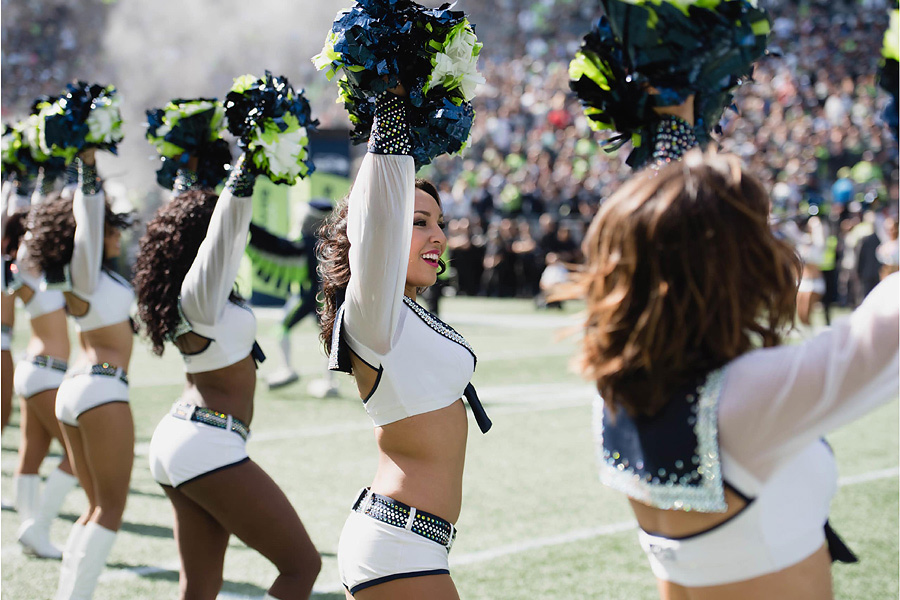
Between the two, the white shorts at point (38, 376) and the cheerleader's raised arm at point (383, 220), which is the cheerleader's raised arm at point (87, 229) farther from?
the cheerleader's raised arm at point (383, 220)

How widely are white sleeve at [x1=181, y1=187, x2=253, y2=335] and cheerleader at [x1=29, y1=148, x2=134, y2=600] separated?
91 cm

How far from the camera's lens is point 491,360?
1052 centimetres

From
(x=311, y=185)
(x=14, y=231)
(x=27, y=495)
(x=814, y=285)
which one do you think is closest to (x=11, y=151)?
(x=14, y=231)

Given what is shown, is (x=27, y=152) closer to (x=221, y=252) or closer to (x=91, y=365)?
(x=91, y=365)

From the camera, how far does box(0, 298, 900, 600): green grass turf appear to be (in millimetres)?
3951

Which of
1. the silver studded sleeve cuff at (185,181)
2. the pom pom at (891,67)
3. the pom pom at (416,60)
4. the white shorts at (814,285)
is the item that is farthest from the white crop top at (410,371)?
the white shorts at (814,285)

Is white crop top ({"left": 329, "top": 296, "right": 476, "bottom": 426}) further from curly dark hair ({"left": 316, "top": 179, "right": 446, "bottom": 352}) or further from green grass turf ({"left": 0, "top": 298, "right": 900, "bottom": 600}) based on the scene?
green grass turf ({"left": 0, "top": 298, "right": 900, "bottom": 600})

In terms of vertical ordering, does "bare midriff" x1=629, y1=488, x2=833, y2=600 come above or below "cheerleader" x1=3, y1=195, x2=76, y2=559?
above

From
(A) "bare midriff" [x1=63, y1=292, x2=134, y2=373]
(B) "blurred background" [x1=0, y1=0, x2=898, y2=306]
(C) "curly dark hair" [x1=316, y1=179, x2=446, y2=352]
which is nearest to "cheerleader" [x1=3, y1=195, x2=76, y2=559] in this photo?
(A) "bare midriff" [x1=63, y1=292, x2=134, y2=373]

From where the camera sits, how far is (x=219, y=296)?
2.92 metres

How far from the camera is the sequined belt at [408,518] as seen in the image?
2.09m

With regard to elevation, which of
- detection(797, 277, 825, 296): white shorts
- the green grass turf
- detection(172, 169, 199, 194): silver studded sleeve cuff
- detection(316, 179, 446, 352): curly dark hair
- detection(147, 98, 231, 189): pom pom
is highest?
detection(147, 98, 231, 189): pom pom

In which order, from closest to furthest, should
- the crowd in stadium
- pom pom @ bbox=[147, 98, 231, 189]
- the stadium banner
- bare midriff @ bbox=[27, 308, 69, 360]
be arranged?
pom pom @ bbox=[147, 98, 231, 189] → bare midriff @ bbox=[27, 308, 69, 360] → the stadium banner → the crowd in stadium

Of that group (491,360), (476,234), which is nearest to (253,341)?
(491,360)
